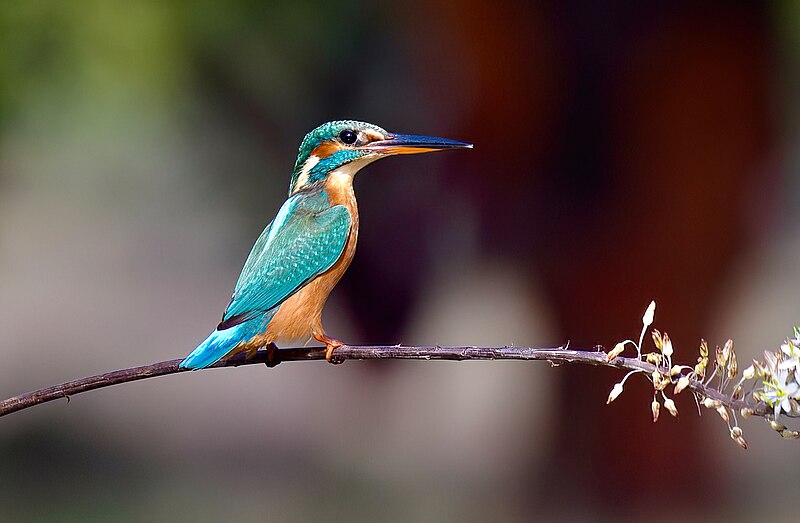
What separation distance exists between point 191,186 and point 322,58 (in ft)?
10.2

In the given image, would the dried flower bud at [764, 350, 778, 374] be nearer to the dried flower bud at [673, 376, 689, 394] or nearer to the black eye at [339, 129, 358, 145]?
the dried flower bud at [673, 376, 689, 394]

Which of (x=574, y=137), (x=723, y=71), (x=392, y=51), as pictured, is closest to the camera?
(x=723, y=71)

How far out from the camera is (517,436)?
7145 millimetres

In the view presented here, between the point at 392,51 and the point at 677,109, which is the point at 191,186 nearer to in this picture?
the point at 392,51

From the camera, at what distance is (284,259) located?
64.4 inches

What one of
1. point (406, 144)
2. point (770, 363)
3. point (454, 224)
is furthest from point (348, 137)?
point (454, 224)

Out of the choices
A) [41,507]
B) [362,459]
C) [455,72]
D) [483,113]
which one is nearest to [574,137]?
[483,113]

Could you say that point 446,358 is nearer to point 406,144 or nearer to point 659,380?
point 659,380

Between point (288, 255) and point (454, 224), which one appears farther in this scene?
point (454, 224)

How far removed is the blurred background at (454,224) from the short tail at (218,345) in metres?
4.00

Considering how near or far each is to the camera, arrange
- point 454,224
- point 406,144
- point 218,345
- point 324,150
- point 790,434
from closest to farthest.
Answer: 1. point 790,434
2. point 218,345
3. point 406,144
4. point 324,150
5. point 454,224

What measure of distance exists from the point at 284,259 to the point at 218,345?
0.20 metres

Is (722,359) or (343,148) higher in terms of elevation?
(343,148)

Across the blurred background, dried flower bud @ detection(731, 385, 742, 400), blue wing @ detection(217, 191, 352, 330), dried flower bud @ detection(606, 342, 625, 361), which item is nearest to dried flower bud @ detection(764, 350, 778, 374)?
dried flower bud @ detection(731, 385, 742, 400)
